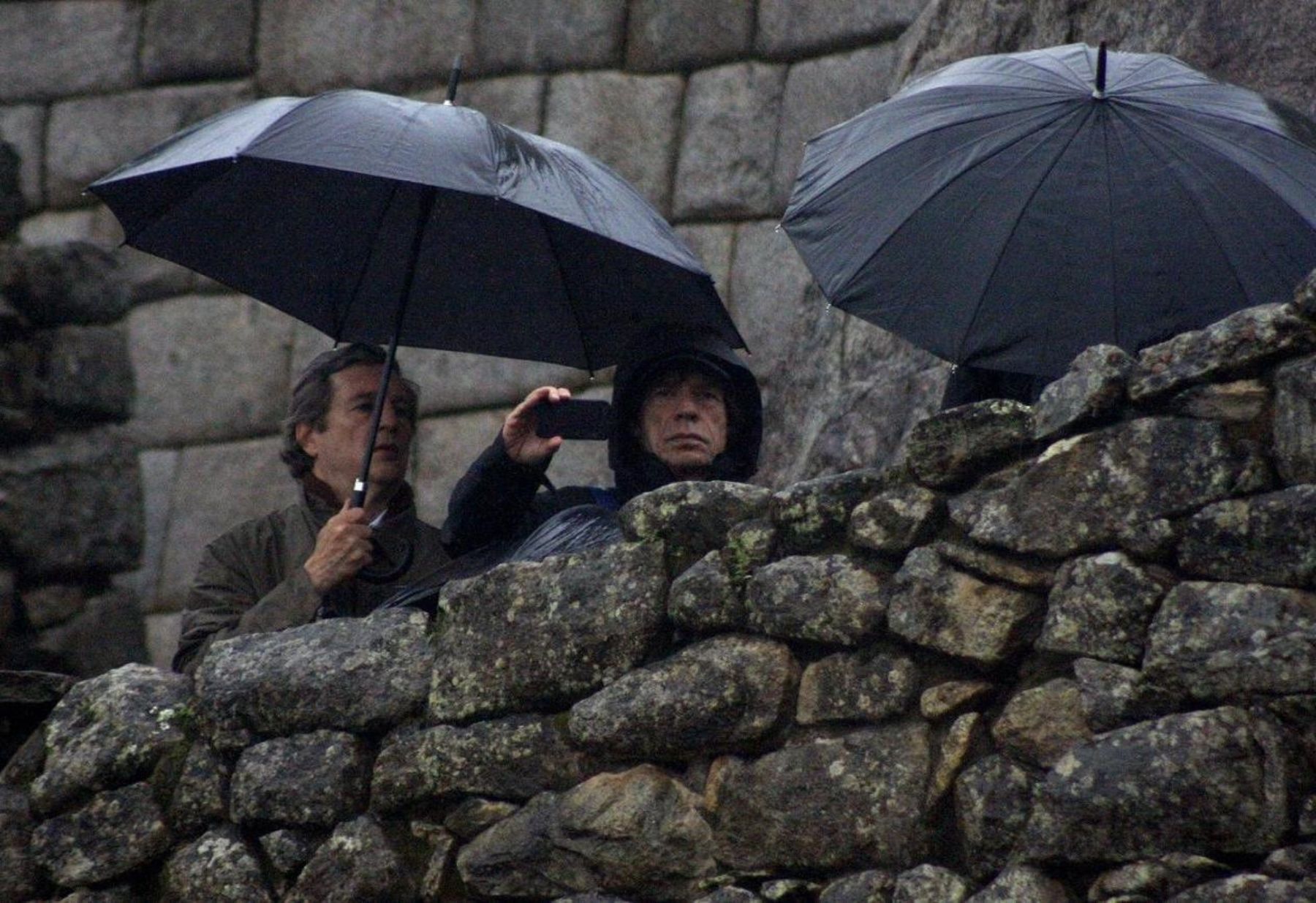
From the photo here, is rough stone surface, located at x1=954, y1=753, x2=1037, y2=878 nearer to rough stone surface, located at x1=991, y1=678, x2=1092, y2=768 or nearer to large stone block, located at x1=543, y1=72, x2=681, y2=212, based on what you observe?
rough stone surface, located at x1=991, y1=678, x2=1092, y2=768

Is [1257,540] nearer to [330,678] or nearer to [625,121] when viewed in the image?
[330,678]

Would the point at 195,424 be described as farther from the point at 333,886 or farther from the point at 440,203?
the point at 333,886

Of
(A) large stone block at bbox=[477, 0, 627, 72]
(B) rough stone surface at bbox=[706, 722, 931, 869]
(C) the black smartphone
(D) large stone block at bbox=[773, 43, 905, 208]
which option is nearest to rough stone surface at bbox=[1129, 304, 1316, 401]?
(B) rough stone surface at bbox=[706, 722, 931, 869]

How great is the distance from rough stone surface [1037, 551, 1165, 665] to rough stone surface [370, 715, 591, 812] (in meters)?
0.81

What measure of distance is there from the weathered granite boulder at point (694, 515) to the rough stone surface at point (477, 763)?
1.03 feet

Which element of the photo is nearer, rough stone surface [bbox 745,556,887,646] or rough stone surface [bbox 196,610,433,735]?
rough stone surface [bbox 745,556,887,646]

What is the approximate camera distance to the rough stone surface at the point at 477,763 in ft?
11.1

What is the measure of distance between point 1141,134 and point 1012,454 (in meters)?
0.91

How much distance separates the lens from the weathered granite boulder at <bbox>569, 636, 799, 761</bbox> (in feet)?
10.4

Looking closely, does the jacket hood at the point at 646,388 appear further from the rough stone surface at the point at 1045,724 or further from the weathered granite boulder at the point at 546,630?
the rough stone surface at the point at 1045,724

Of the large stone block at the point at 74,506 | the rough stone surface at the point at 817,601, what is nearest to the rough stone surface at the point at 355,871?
the rough stone surface at the point at 817,601

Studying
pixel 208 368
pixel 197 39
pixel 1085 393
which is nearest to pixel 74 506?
pixel 208 368

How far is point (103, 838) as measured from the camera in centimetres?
374

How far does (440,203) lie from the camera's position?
4.32 metres
